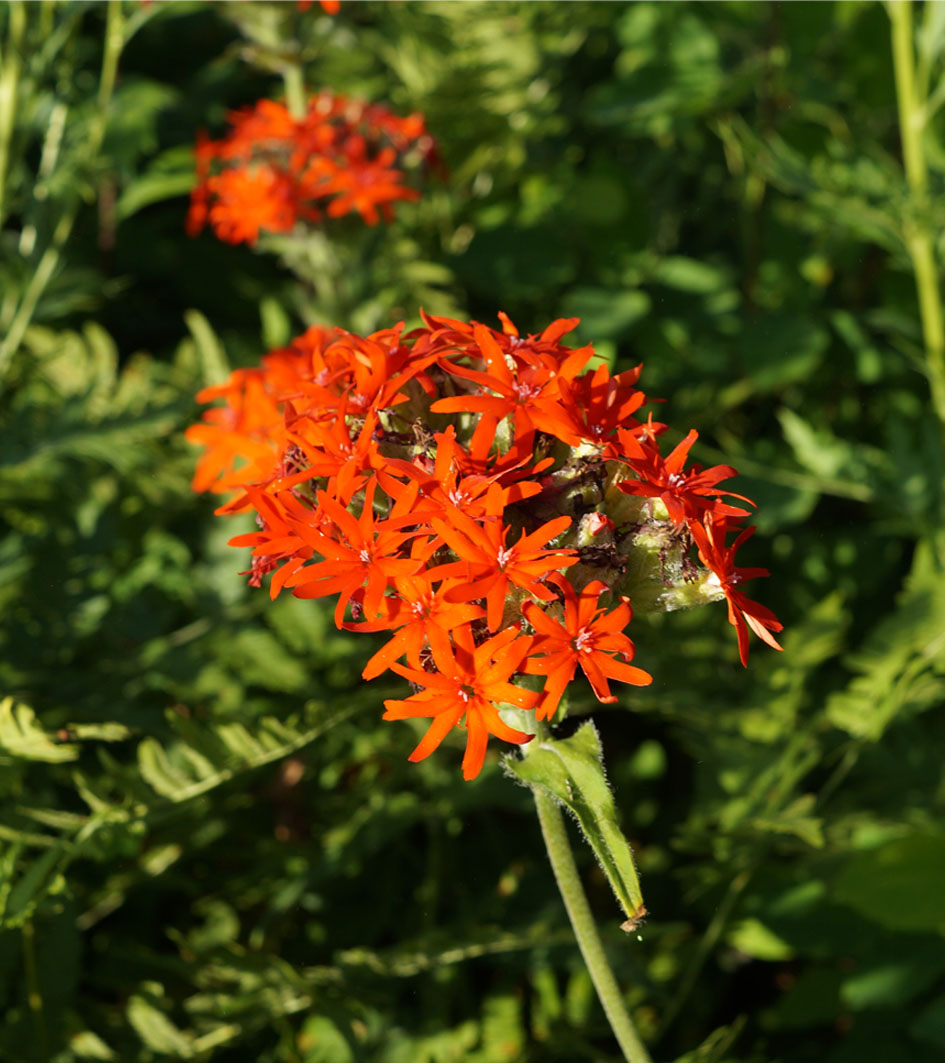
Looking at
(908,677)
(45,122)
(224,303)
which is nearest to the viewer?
(908,677)

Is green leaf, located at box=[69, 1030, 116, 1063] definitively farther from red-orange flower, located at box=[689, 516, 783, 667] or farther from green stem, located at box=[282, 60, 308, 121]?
green stem, located at box=[282, 60, 308, 121]

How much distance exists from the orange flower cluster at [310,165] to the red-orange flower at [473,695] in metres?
2.29

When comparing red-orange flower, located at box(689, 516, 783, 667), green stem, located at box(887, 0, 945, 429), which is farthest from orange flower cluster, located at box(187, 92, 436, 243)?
red-orange flower, located at box(689, 516, 783, 667)

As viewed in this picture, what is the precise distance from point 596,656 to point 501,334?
0.70 meters

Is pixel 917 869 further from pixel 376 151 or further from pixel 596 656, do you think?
pixel 376 151

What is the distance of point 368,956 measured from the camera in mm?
2383

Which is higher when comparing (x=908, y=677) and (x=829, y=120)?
(x=829, y=120)

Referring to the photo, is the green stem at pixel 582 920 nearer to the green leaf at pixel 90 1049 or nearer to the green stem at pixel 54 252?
the green leaf at pixel 90 1049

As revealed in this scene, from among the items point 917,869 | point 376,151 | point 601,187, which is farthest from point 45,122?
point 917,869

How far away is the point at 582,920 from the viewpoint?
1.74 meters

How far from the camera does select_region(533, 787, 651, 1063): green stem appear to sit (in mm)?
1728

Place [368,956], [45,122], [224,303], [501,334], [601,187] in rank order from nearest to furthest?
1. [501,334]
2. [368,956]
3. [45,122]
4. [601,187]
5. [224,303]

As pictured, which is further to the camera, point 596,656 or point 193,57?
point 193,57

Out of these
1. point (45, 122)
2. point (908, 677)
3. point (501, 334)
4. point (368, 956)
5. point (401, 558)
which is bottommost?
point (368, 956)
